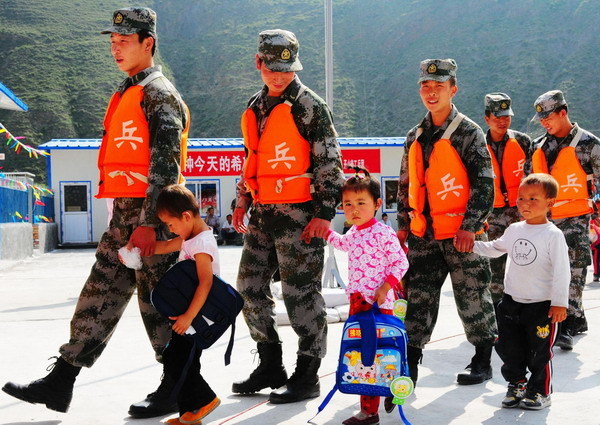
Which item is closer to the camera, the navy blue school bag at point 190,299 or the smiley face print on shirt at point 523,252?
the navy blue school bag at point 190,299

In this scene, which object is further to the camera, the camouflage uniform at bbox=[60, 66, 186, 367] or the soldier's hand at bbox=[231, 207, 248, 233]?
the soldier's hand at bbox=[231, 207, 248, 233]

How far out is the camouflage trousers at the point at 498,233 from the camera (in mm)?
6977

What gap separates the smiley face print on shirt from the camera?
14.3 ft

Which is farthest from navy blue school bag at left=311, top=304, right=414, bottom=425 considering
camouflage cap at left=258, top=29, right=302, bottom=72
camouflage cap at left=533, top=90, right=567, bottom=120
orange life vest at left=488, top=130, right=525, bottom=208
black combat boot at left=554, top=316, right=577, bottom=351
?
orange life vest at left=488, top=130, right=525, bottom=208

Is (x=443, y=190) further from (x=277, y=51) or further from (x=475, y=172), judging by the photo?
(x=277, y=51)

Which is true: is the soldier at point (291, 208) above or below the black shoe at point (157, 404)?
above

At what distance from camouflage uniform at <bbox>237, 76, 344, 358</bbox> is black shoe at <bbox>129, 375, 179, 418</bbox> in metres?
0.70

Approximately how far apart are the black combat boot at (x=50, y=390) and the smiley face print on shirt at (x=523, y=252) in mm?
2457

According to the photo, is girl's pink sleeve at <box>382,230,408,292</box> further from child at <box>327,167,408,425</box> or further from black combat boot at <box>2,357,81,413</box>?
black combat boot at <box>2,357,81,413</box>

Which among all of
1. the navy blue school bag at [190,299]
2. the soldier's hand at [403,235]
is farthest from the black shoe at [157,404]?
the soldier's hand at [403,235]

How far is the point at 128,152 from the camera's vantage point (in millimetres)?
4184

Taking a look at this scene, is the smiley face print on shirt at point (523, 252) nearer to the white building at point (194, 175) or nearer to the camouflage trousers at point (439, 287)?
the camouflage trousers at point (439, 287)

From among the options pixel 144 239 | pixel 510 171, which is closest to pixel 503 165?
pixel 510 171

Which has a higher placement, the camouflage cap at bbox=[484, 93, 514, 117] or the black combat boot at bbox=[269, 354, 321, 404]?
the camouflage cap at bbox=[484, 93, 514, 117]
